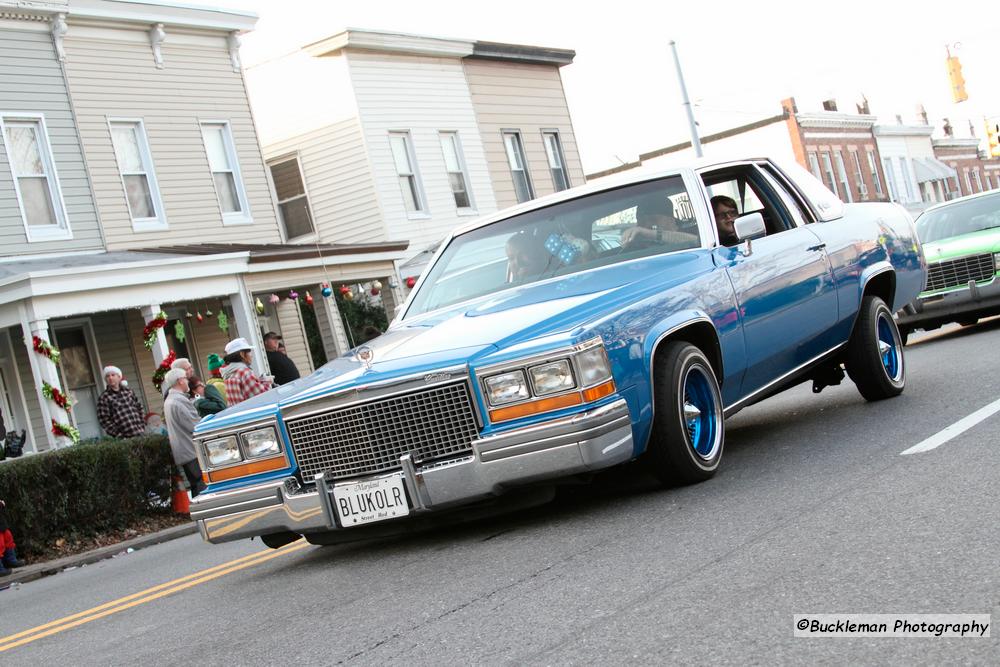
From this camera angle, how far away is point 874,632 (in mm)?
3611

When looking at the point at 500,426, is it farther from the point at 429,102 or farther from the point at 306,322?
the point at 429,102

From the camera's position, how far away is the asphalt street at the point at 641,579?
3.90 meters

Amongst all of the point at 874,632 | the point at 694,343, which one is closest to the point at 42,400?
the point at 694,343

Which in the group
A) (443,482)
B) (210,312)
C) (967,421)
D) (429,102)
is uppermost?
(429,102)

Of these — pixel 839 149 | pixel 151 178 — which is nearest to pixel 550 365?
pixel 151 178

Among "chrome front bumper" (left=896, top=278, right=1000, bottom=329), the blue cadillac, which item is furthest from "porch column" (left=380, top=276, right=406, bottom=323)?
the blue cadillac

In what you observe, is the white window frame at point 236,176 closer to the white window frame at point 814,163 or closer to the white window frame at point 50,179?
the white window frame at point 50,179

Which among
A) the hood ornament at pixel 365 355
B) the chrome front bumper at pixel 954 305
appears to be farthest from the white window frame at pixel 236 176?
the hood ornament at pixel 365 355

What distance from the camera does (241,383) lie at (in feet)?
44.2

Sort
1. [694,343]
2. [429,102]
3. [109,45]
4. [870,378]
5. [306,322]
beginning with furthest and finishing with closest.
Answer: [429,102]
[306,322]
[109,45]
[870,378]
[694,343]

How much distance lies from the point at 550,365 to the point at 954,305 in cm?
966

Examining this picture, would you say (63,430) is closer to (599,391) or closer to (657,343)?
(657,343)

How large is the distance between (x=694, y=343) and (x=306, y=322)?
1893 cm

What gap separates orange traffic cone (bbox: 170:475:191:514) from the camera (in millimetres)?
13398
